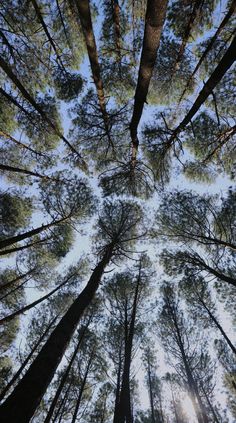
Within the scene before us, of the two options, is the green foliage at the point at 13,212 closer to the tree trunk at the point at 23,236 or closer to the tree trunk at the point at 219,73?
the tree trunk at the point at 23,236

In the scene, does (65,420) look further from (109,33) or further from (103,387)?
(109,33)

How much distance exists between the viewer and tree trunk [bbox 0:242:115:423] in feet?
8.87

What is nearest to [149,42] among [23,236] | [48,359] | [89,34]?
[89,34]

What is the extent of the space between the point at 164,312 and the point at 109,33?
15.0 metres

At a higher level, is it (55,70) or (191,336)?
(191,336)

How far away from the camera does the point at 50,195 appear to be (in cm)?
1033

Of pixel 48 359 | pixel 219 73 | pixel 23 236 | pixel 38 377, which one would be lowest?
pixel 38 377

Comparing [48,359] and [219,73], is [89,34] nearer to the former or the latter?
[219,73]

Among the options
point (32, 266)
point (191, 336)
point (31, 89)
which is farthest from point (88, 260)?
point (31, 89)

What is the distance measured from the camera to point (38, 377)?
10.6 ft

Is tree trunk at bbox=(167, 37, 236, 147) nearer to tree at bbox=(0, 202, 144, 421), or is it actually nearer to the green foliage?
tree at bbox=(0, 202, 144, 421)

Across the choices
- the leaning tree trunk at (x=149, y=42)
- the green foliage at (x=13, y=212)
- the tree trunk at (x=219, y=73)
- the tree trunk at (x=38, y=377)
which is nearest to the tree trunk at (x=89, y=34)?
the leaning tree trunk at (x=149, y=42)

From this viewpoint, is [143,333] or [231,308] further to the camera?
[143,333]

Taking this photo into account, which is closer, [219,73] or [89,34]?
[219,73]
